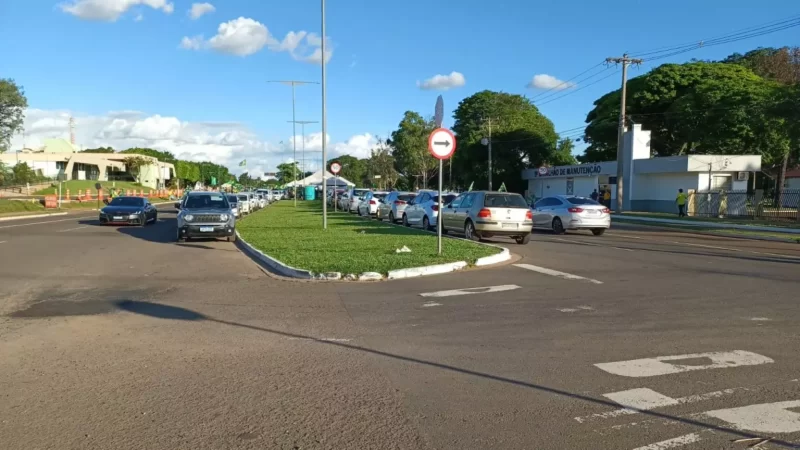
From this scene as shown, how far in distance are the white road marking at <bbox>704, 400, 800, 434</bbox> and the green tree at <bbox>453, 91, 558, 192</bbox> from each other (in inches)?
2335

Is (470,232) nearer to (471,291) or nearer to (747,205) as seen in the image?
(471,291)

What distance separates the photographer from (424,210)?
2403 cm

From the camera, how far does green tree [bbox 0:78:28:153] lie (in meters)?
43.0

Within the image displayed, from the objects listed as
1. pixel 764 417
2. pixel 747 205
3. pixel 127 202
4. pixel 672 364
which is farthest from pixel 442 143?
pixel 747 205

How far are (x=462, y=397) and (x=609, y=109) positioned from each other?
6043 cm

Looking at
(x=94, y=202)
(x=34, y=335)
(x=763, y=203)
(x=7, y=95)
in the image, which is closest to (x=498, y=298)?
(x=34, y=335)

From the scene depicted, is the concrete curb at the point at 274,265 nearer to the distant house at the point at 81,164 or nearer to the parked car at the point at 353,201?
the parked car at the point at 353,201

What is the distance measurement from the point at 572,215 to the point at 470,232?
567 centimetres

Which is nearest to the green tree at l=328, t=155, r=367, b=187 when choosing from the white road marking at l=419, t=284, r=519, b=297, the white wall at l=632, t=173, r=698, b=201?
the white wall at l=632, t=173, r=698, b=201

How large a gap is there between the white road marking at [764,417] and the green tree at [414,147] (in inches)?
3078

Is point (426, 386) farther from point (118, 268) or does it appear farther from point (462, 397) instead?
point (118, 268)

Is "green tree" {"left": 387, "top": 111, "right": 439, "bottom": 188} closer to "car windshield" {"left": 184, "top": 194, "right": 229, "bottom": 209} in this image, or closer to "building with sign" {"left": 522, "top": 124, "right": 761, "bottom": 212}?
"building with sign" {"left": 522, "top": 124, "right": 761, "bottom": 212}

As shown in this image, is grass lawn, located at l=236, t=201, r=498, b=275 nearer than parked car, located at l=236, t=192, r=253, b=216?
Yes

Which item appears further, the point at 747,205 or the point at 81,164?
the point at 81,164
